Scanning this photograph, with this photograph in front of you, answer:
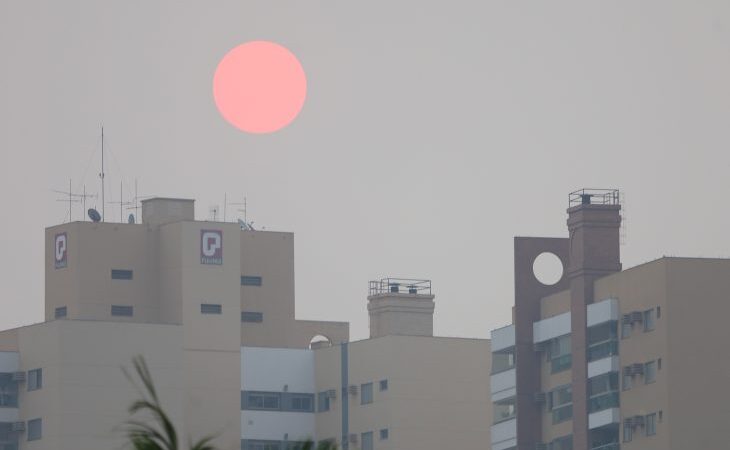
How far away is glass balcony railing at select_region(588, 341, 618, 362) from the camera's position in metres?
99.8

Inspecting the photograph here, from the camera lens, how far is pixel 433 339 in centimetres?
12394

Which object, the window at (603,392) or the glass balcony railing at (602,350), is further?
the glass balcony railing at (602,350)

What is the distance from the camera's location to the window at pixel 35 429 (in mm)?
114500

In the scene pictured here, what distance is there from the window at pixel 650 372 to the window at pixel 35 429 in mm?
36591

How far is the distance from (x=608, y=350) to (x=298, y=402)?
34.1 metres

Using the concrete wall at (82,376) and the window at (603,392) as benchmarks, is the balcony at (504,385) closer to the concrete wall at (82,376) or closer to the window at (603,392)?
the window at (603,392)

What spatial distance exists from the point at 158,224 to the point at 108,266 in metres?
4.44

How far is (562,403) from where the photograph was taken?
104625 mm

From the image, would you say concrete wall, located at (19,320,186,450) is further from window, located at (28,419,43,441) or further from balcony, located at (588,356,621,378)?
balcony, located at (588,356,621,378)

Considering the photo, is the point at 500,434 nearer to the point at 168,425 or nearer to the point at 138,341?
the point at 138,341

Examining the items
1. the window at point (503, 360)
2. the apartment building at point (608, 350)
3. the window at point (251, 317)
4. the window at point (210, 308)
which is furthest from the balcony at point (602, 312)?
the window at point (251, 317)

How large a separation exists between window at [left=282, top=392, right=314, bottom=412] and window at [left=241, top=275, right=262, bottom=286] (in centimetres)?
995

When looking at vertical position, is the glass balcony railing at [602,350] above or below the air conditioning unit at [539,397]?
above

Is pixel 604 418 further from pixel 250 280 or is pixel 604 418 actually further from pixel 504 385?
pixel 250 280
